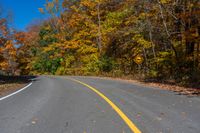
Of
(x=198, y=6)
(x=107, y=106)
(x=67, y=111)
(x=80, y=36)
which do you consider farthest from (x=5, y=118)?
(x=80, y=36)

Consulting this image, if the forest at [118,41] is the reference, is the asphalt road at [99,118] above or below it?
below

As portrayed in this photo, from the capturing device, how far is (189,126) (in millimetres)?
4754

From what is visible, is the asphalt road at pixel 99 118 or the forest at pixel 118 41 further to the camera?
the forest at pixel 118 41

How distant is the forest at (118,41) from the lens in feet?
54.4

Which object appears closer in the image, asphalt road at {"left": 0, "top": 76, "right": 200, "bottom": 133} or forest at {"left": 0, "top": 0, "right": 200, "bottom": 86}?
asphalt road at {"left": 0, "top": 76, "right": 200, "bottom": 133}

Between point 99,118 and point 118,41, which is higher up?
point 118,41

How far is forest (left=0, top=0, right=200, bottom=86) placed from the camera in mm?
16578

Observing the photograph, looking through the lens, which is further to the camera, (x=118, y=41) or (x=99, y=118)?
(x=118, y=41)

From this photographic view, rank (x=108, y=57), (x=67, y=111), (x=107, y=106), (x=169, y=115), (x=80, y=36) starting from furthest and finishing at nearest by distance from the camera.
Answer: (x=80, y=36), (x=108, y=57), (x=107, y=106), (x=67, y=111), (x=169, y=115)

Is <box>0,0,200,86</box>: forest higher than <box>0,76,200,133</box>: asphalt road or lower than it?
higher

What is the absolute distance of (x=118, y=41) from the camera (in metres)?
27.3

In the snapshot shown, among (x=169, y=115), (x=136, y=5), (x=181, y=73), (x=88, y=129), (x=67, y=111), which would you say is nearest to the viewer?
(x=88, y=129)

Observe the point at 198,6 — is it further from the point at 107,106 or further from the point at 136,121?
the point at 136,121

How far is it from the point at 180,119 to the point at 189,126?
21.9 inches
